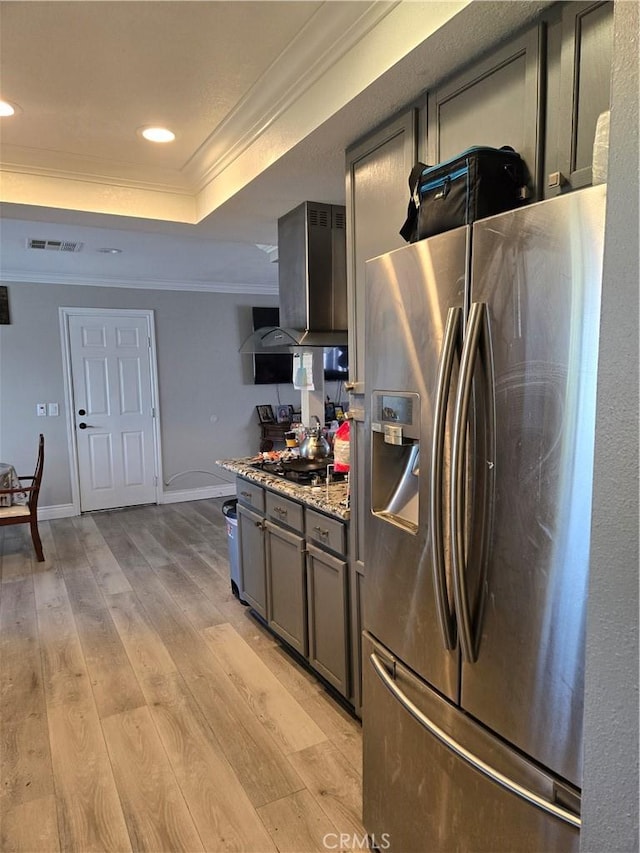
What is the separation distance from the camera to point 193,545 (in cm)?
476

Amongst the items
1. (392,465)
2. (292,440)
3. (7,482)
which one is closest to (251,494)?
Answer: (292,440)

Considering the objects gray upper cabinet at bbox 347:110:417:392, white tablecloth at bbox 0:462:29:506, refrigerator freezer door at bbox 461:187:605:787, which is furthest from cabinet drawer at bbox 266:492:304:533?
white tablecloth at bbox 0:462:29:506

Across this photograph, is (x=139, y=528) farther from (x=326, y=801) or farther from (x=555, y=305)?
(x=555, y=305)

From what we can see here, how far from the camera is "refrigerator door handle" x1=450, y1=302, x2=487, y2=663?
1145 mm

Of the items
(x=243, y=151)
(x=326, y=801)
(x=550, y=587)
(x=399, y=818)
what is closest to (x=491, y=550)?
(x=550, y=587)

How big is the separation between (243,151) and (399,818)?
2.60m

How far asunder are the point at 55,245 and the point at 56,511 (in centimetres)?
283

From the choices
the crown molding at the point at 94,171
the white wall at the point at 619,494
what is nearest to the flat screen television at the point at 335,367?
the crown molding at the point at 94,171

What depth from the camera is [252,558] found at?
10.2 feet

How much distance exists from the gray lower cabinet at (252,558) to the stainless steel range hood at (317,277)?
102cm

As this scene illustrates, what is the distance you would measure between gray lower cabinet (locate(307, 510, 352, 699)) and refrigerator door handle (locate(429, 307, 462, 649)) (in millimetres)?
979

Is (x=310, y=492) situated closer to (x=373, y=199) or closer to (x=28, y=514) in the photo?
(x=373, y=199)

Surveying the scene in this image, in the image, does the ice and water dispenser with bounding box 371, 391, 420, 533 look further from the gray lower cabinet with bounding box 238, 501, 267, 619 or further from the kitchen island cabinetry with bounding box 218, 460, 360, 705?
the gray lower cabinet with bounding box 238, 501, 267, 619

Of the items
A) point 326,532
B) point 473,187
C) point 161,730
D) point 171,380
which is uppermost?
point 473,187
